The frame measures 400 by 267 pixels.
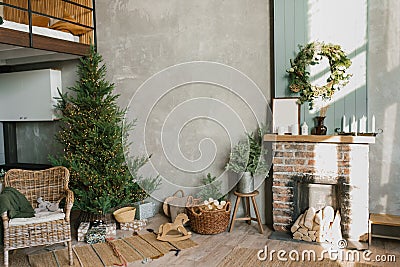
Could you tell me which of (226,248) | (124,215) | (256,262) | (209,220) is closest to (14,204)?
(124,215)

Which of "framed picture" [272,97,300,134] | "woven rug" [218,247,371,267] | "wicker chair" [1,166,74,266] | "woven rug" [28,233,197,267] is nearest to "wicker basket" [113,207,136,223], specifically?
"woven rug" [28,233,197,267]

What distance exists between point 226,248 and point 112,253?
1042 mm

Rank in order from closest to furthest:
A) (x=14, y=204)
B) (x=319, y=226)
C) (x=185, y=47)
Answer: (x=14, y=204) < (x=319, y=226) < (x=185, y=47)

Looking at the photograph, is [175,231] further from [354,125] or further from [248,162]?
[354,125]

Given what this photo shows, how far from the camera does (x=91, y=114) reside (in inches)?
179

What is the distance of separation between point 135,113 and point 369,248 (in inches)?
120

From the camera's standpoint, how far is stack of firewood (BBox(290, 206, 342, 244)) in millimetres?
3611

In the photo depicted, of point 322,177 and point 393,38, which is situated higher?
point 393,38

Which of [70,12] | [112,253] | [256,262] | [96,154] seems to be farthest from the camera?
[70,12]

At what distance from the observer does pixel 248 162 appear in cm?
407

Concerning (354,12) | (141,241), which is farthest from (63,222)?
(354,12)

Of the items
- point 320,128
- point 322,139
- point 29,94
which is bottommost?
point 322,139

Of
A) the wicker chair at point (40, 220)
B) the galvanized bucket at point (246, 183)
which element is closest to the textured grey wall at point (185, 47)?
the galvanized bucket at point (246, 183)

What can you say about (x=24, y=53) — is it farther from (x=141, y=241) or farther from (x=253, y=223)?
(x=253, y=223)
